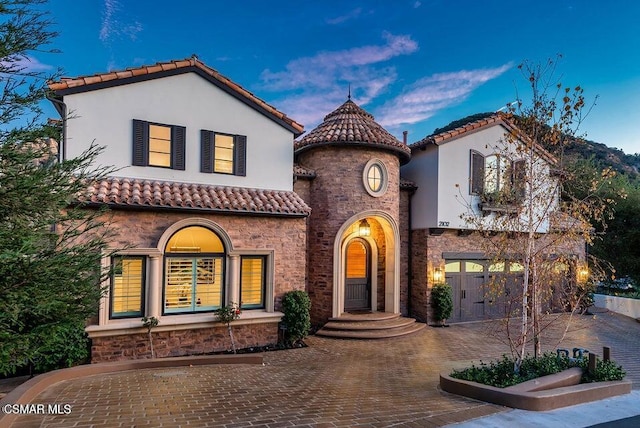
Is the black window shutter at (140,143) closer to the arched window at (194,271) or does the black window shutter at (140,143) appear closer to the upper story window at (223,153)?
the upper story window at (223,153)

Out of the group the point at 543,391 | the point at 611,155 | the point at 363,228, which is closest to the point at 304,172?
A: the point at 363,228

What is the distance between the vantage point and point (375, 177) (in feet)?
45.1

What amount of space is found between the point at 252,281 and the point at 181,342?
2542 mm

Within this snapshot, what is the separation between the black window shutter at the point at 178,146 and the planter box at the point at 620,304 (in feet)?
67.4

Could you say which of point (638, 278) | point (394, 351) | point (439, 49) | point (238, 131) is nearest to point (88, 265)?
point (238, 131)

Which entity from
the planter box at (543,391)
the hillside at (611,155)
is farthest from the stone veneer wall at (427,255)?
the hillside at (611,155)

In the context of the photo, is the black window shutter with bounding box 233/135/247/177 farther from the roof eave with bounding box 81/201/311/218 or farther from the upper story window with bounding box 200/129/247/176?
the roof eave with bounding box 81/201/311/218

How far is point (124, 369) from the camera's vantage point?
8.23m

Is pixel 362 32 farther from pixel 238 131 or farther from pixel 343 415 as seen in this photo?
pixel 343 415

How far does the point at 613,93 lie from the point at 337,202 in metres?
11.1

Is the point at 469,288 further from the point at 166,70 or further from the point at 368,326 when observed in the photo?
the point at 166,70

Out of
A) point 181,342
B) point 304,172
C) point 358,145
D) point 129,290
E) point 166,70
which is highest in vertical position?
point 166,70

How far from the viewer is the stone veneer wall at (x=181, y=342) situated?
9078 millimetres

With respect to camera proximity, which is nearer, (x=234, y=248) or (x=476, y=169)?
(x=234, y=248)
